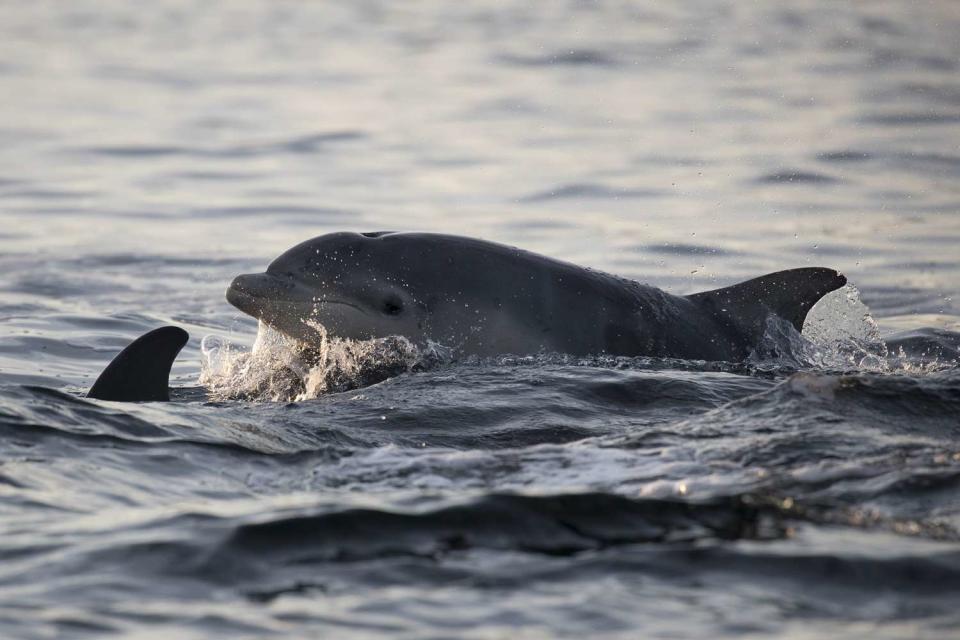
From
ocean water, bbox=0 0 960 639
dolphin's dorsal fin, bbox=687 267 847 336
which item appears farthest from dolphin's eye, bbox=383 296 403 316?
dolphin's dorsal fin, bbox=687 267 847 336

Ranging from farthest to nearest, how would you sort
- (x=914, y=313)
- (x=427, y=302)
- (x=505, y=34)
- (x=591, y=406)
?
(x=505, y=34) → (x=914, y=313) → (x=427, y=302) → (x=591, y=406)

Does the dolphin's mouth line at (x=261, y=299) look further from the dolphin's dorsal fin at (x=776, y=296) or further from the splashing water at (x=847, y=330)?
the splashing water at (x=847, y=330)

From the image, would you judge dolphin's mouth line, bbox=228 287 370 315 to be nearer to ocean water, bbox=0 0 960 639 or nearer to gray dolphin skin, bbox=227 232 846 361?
gray dolphin skin, bbox=227 232 846 361

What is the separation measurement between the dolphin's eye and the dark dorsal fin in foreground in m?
1.52

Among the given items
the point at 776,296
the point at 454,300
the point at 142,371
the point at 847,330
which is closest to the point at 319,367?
the point at 454,300

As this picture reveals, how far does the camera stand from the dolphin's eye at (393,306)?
1037 centimetres

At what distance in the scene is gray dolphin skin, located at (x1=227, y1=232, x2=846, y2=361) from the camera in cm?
1029

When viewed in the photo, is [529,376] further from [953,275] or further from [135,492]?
[953,275]

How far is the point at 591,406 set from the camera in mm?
9367

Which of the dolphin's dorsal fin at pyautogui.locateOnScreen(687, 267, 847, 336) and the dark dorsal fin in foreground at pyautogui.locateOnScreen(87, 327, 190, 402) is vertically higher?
the dolphin's dorsal fin at pyautogui.locateOnScreen(687, 267, 847, 336)

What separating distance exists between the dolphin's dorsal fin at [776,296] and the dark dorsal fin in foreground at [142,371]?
4.09m

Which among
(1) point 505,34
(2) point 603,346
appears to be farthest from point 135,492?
(1) point 505,34

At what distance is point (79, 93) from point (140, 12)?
12.8 metres

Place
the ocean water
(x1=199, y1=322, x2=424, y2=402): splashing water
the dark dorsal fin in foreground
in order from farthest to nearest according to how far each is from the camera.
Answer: (x1=199, y1=322, x2=424, y2=402): splashing water, the dark dorsal fin in foreground, the ocean water
